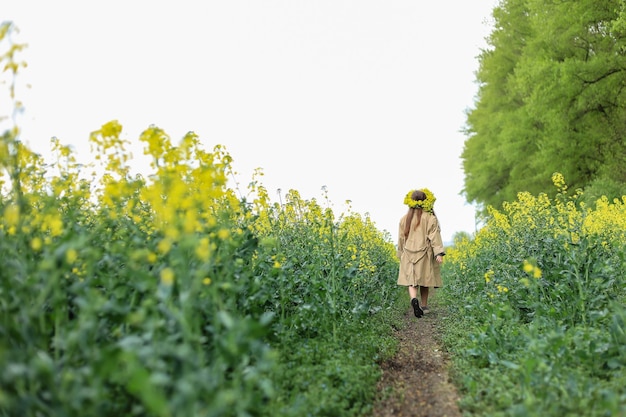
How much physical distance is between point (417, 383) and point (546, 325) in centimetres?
137

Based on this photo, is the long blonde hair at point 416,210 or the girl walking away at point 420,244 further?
the long blonde hair at point 416,210

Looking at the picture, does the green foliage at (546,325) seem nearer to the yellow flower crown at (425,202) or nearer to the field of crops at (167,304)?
the field of crops at (167,304)

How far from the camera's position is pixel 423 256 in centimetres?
764

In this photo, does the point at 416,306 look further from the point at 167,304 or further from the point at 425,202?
the point at 167,304

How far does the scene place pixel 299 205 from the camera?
619 cm

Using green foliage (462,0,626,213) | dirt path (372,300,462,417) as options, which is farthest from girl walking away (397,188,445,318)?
green foliage (462,0,626,213)

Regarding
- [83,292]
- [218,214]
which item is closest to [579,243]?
[218,214]

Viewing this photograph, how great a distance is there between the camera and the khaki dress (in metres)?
7.59

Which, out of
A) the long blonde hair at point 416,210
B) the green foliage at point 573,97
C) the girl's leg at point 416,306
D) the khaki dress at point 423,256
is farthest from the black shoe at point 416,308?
the green foliage at point 573,97

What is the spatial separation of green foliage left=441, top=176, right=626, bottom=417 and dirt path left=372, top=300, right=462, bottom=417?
5.3 inches

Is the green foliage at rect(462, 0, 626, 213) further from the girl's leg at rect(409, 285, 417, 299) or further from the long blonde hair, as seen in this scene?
the girl's leg at rect(409, 285, 417, 299)

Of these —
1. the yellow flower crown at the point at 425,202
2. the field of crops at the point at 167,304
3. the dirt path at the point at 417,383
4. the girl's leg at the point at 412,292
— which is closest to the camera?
the field of crops at the point at 167,304

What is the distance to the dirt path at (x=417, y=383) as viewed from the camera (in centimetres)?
349

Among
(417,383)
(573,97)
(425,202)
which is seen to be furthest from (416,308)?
(573,97)
